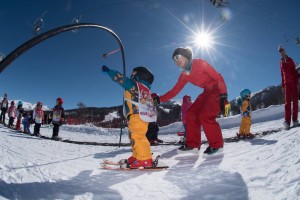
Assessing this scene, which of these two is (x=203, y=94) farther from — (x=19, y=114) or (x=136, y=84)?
(x=19, y=114)

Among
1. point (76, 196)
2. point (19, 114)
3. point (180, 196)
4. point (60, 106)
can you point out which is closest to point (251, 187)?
point (180, 196)

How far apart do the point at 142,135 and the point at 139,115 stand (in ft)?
0.94

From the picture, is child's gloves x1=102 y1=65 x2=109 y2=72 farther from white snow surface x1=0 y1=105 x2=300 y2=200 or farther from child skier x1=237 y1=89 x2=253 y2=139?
child skier x1=237 y1=89 x2=253 y2=139

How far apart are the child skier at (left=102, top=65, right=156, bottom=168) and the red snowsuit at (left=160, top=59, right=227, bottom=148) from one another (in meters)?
0.76

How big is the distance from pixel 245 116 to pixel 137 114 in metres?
3.88

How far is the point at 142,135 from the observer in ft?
11.9

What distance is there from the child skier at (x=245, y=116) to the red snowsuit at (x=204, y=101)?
2374 millimetres

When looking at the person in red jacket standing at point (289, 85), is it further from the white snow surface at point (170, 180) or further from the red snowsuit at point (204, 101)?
the white snow surface at point (170, 180)

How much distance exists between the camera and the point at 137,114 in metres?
3.67

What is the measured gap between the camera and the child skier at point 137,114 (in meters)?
3.49

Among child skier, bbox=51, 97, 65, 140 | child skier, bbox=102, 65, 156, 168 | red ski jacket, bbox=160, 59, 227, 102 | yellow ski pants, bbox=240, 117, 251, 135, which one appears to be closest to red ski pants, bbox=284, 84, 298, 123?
yellow ski pants, bbox=240, 117, 251, 135

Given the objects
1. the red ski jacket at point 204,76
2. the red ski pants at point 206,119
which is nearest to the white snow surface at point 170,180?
the red ski pants at point 206,119

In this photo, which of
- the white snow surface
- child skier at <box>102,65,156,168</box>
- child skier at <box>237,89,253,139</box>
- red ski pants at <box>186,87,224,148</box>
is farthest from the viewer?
child skier at <box>237,89,253,139</box>

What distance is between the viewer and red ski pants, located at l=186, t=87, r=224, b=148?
3961 mm
